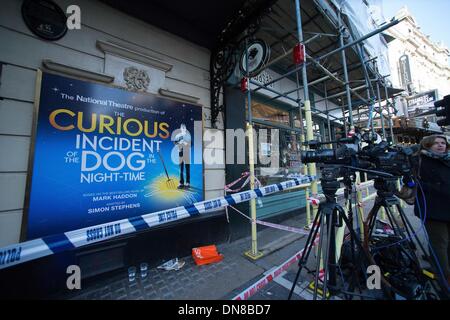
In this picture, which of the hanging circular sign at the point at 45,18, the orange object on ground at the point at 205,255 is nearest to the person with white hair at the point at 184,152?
the orange object on ground at the point at 205,255

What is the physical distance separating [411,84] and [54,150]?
24.8 m

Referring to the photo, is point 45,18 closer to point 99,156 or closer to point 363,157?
point 99,156

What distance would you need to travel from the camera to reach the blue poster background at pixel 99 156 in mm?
2035

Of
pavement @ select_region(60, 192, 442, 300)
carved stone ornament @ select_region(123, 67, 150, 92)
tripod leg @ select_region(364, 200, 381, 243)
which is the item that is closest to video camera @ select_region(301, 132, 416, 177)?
tripod leg @ select_region(364, 200, 381, 243)

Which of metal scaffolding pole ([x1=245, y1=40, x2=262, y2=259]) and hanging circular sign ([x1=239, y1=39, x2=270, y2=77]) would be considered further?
hanging circular sign ([x1=239, y1=39, x2=270, y2=77])

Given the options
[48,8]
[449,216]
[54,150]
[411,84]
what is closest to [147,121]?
[54,150]

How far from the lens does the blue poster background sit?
2035mm

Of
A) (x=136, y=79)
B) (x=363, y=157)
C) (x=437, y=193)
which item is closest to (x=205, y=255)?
(x=363, y=157)

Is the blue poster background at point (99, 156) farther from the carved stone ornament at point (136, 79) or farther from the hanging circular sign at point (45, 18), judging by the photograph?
the hanging circular sign at point (45, 18)

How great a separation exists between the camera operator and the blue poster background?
323cm

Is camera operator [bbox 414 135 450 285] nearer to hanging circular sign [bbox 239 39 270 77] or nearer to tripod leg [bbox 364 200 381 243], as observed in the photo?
tripod leg [bbox 364 200 381 243]

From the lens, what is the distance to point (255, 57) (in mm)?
3039

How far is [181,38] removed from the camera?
321 centimetres

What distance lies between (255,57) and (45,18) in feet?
9.34
